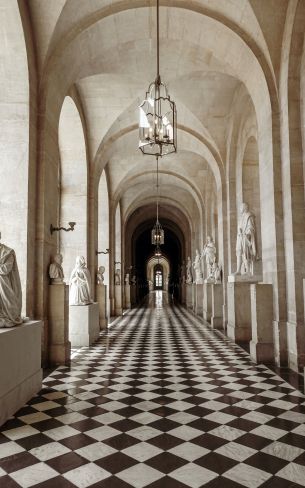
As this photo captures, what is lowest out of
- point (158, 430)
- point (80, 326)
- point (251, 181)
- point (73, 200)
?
point (158, 430)

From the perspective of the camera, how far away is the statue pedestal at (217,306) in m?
13.2

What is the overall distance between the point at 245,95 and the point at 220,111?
4.73 feet

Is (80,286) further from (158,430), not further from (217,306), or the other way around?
(158,430)

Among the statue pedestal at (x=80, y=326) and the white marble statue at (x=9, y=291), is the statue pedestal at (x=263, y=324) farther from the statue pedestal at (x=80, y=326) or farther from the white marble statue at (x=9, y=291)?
the white marble statue at (x=9, y=291)

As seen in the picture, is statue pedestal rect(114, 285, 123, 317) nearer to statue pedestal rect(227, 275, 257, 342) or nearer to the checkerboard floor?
statue pedestal rect(227, 275, 257, 342)

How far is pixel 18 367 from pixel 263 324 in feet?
15.5

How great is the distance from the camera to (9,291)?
4.75 m

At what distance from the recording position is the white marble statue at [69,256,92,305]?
9992 mm

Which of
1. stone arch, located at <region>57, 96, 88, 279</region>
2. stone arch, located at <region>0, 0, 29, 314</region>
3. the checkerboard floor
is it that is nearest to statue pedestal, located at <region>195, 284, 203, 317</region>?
stone arch, located at <region>57, 96, 88, 279</region>

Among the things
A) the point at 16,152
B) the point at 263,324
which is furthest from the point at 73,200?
the point at 263,324

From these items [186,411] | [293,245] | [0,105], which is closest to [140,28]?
Answer: [0,105]

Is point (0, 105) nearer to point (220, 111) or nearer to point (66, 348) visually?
point (66, 348)

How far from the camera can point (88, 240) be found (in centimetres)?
1221

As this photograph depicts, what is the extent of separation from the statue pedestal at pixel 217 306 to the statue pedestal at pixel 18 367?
8.49 metres
